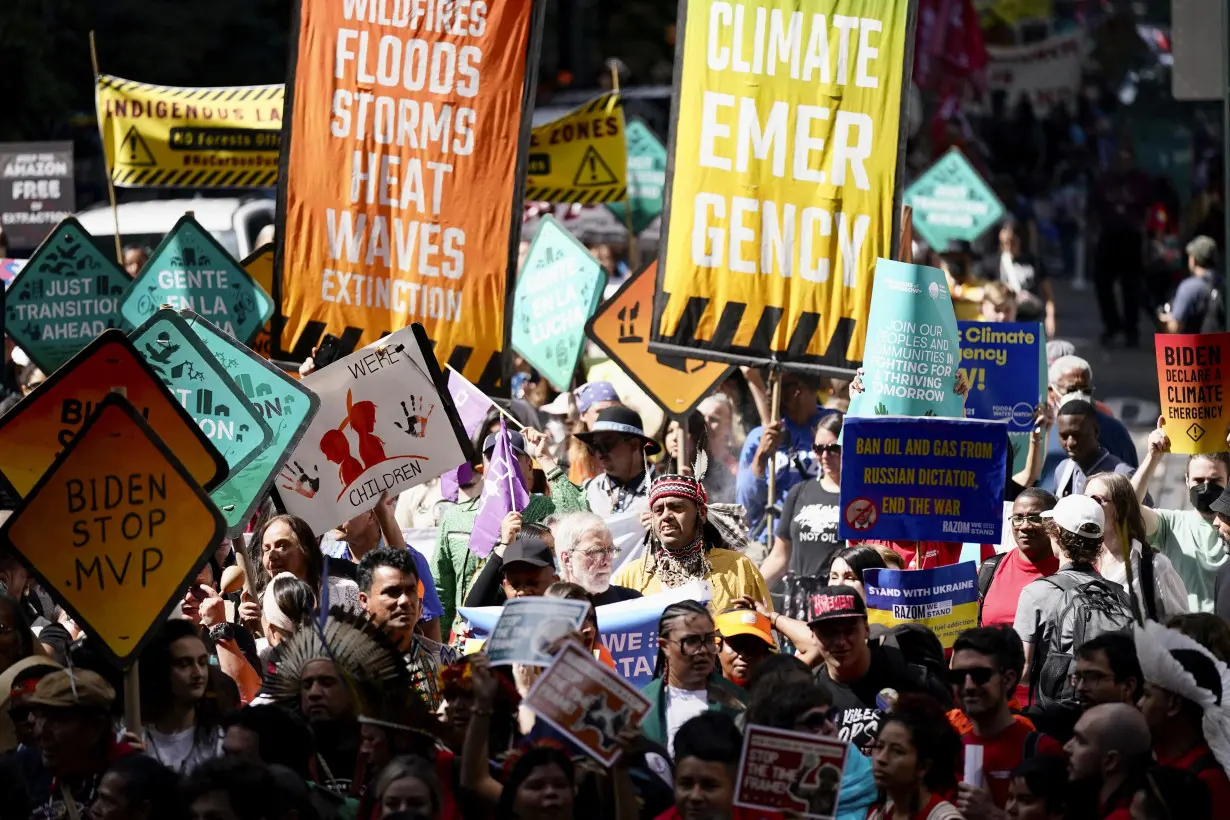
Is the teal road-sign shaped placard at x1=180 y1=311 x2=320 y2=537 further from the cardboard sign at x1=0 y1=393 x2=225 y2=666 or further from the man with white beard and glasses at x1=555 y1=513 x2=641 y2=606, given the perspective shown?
the cardboard sign at x1=0 y1=393 x2=225 y2=666

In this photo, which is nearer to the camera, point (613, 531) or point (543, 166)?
point (613, 531)

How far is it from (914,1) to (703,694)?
4.08 meters

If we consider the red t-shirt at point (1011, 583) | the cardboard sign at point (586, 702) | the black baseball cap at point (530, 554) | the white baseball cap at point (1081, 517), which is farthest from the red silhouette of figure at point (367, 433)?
the cardboard sign at point (586, 702)

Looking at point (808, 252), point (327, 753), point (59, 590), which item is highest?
point (808, 252)

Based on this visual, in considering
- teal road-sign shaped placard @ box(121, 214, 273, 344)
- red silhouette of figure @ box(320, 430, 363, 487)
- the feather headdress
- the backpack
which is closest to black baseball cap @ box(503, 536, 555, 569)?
red silhouette of figure @ box(320, 430, 363, 487)

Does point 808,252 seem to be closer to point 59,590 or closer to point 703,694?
point 703,694

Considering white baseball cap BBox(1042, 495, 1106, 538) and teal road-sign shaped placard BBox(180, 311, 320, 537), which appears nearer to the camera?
white baseball cap BBox(1042, 495, 1106, 538)

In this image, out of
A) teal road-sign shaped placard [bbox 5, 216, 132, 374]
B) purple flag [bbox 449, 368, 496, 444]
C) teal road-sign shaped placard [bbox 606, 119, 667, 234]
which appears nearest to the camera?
purple flag [bbox 449, 368, 496, 444]

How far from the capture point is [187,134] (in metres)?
17.0

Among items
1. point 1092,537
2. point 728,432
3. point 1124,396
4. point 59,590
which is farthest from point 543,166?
point 59,590

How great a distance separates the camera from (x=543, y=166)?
697 inches

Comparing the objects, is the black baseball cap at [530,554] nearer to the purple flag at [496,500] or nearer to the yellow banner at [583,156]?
the purple flag at [496,500]

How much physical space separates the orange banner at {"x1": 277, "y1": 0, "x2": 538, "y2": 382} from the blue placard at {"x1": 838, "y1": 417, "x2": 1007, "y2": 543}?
182cm

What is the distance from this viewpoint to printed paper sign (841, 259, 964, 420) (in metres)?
10.2
